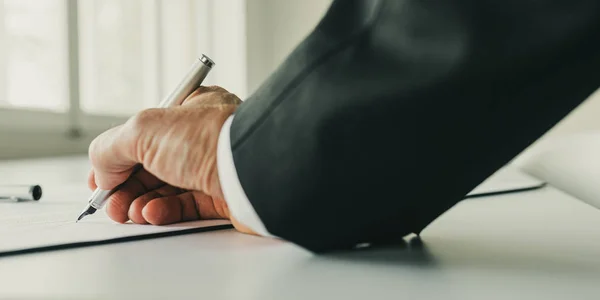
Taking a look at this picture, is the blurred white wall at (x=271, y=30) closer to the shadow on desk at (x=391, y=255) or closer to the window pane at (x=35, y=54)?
the window pane at (x=35, y=54)

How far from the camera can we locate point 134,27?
8.08ft

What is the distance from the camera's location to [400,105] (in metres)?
0.37

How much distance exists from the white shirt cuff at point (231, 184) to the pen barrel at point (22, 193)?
43 centimetres

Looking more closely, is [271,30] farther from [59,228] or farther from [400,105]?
[400,105]

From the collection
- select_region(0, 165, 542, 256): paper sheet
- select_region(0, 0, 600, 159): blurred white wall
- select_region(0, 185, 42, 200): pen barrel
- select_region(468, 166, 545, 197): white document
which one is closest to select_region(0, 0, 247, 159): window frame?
select_region(0, 0, 600, 159): blurred white wall

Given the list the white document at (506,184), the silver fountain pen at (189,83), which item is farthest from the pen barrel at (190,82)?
the white document at (506,184)

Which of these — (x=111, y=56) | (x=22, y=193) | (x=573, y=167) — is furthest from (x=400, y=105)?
(x=111, y=56)

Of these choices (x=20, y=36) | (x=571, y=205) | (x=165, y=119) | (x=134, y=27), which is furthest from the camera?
(x=134, y=27)

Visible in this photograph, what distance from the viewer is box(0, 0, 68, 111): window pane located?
192 centimetres

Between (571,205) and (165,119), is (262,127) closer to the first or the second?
(165,119)

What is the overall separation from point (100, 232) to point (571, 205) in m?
0.49

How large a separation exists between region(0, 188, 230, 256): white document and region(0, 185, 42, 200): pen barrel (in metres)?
0.07

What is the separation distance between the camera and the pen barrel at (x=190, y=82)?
0.61m

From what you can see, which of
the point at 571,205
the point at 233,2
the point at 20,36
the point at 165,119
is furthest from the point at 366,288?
the point at 233,2
